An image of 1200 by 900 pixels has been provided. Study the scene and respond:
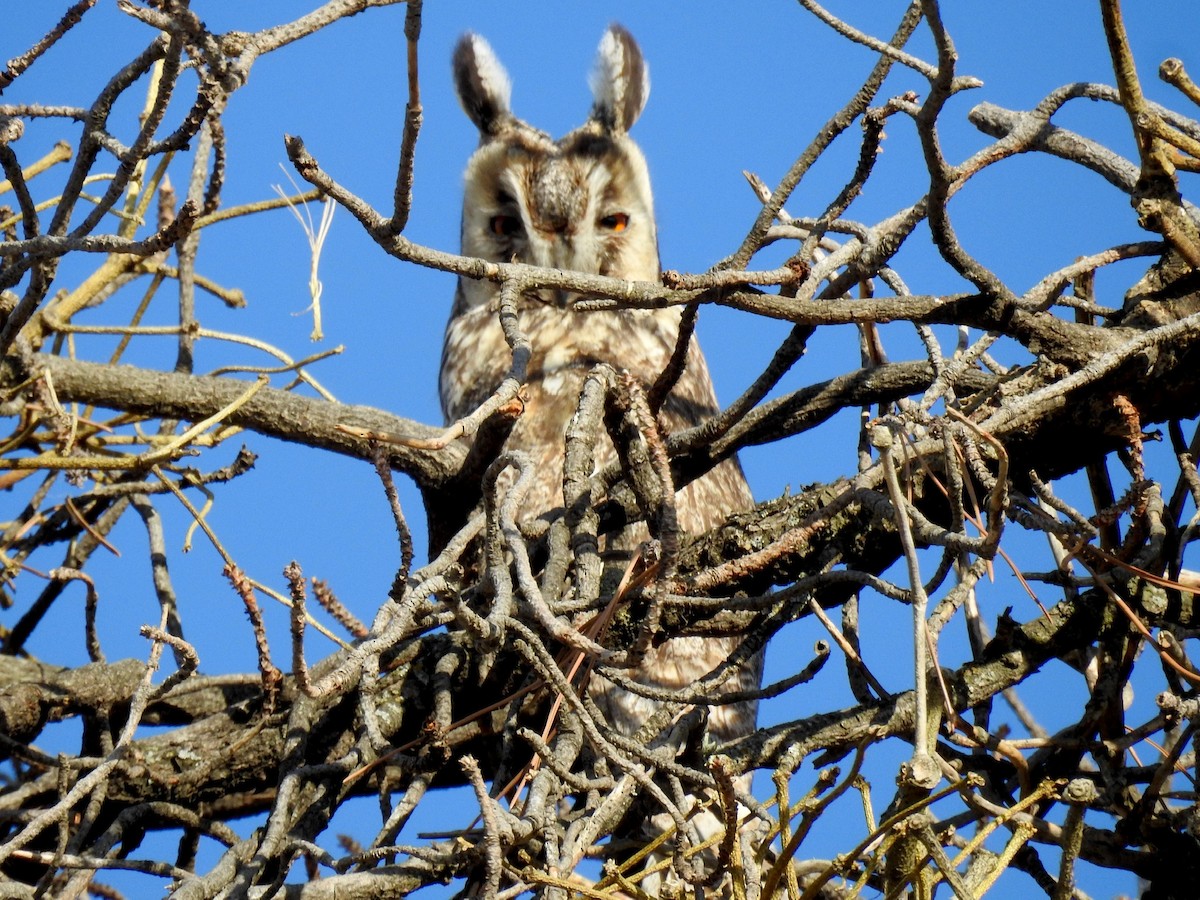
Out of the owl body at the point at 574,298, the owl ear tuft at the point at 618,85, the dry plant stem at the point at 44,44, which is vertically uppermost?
the owl ear tuft at the point at 618,85

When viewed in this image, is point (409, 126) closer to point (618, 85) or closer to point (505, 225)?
point (505, 225)

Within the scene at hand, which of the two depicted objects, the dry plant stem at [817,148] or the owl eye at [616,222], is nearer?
the dry plant stem at [817,148]

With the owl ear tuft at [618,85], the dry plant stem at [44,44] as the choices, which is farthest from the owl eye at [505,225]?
the dry plant stem at [44,44]

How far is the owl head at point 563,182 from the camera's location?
313 centimetres

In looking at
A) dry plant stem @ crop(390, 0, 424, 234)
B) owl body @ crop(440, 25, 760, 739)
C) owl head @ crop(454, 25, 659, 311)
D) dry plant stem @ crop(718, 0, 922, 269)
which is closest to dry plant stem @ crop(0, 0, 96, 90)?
dry plant stem @ crop(390, 0, 424, 234)

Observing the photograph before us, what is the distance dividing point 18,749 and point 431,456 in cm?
77

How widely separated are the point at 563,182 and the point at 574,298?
1.29ft

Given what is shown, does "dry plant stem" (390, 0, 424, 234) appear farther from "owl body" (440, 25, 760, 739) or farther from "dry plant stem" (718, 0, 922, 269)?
"owl body" (440, 25, 760, 739)

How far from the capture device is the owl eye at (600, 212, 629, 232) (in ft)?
10.6

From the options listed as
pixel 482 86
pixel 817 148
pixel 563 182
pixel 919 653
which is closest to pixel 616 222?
pixel 563 182

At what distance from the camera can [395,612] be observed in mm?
1382

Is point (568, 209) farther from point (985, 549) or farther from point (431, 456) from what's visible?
point (985, 549)

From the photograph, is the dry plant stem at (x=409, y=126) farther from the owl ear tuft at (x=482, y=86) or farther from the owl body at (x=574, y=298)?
the owl ear tuft at (x=482, y=86)

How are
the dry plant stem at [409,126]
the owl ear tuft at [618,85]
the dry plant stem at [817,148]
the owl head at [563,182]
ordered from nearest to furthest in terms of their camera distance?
the dry plant stem at [409,126] → the dry plant stem at [817,148] → the owl head at [563,182] → the owl ear tuft at [618,85]
